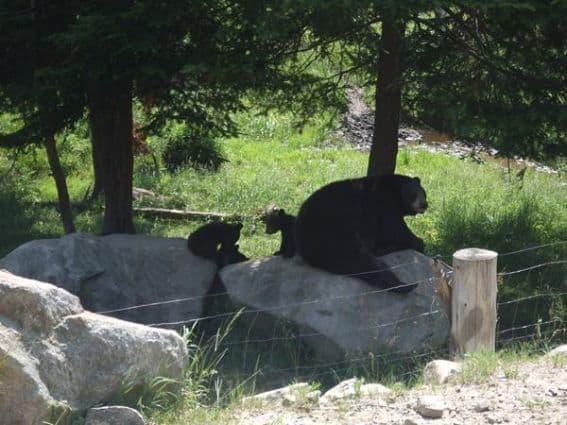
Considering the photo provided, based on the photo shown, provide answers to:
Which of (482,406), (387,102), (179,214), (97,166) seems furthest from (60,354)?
(179,214)

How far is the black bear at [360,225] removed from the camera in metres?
9.05

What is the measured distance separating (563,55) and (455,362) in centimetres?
378

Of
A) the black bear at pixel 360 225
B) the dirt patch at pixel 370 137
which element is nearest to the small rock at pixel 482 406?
the black bear at pixel 360 225

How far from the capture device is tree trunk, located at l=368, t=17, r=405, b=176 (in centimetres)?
961

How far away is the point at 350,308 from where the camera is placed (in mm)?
8703

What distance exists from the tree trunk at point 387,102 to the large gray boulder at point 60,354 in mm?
4574

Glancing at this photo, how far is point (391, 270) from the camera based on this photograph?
29.2 feet

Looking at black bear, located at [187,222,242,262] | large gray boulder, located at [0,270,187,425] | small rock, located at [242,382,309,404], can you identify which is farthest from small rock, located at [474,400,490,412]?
black bear, located at [187,222,242,262]

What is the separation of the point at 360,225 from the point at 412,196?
2.33 feet

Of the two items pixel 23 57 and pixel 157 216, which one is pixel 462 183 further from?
pixel 23 57

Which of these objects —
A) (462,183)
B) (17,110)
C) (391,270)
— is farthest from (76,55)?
(462,183)

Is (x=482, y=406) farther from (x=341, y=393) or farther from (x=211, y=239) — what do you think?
(x=211, y=239)

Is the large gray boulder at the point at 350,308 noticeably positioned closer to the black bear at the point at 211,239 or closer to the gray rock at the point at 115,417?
the black bear at the point at 211,239

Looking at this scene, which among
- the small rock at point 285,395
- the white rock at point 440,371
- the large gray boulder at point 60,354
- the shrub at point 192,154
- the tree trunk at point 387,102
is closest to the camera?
the large gray boulder at point 60,354
